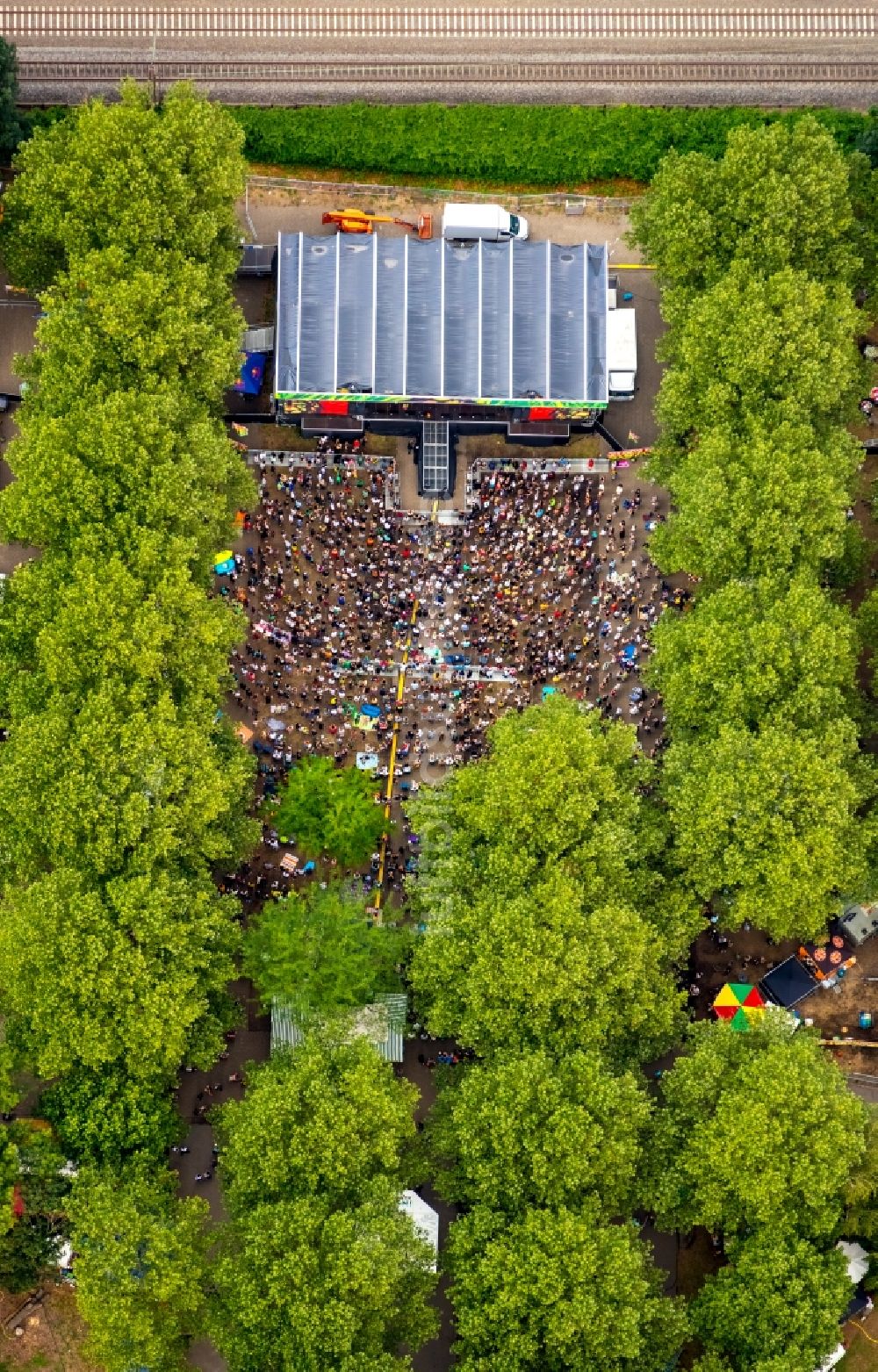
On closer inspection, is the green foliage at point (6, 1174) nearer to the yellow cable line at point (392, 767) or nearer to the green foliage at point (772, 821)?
the yellow cable line at point (392, 767)

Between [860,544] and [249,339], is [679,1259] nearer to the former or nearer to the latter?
[860,544]

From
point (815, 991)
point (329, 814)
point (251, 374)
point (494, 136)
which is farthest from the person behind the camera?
point (494, 136)

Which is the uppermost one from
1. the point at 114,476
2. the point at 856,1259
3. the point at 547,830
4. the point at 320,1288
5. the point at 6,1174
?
the point at 114,476

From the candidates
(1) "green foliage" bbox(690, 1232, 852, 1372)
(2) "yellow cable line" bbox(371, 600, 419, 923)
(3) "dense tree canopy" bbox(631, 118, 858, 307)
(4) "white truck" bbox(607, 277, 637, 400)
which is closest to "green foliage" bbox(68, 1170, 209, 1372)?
(2) "yellow cable line" bbox(371, 600, 419, 923)

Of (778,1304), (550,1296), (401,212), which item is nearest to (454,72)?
(401,212)

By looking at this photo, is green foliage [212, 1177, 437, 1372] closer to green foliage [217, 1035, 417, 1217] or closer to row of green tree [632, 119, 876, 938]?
green foliage [217, 1035, 417, 1217]

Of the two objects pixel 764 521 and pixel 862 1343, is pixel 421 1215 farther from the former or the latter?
pixel 764 521

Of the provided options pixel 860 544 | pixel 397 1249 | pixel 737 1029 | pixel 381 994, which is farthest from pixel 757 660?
pixel 397 1249
